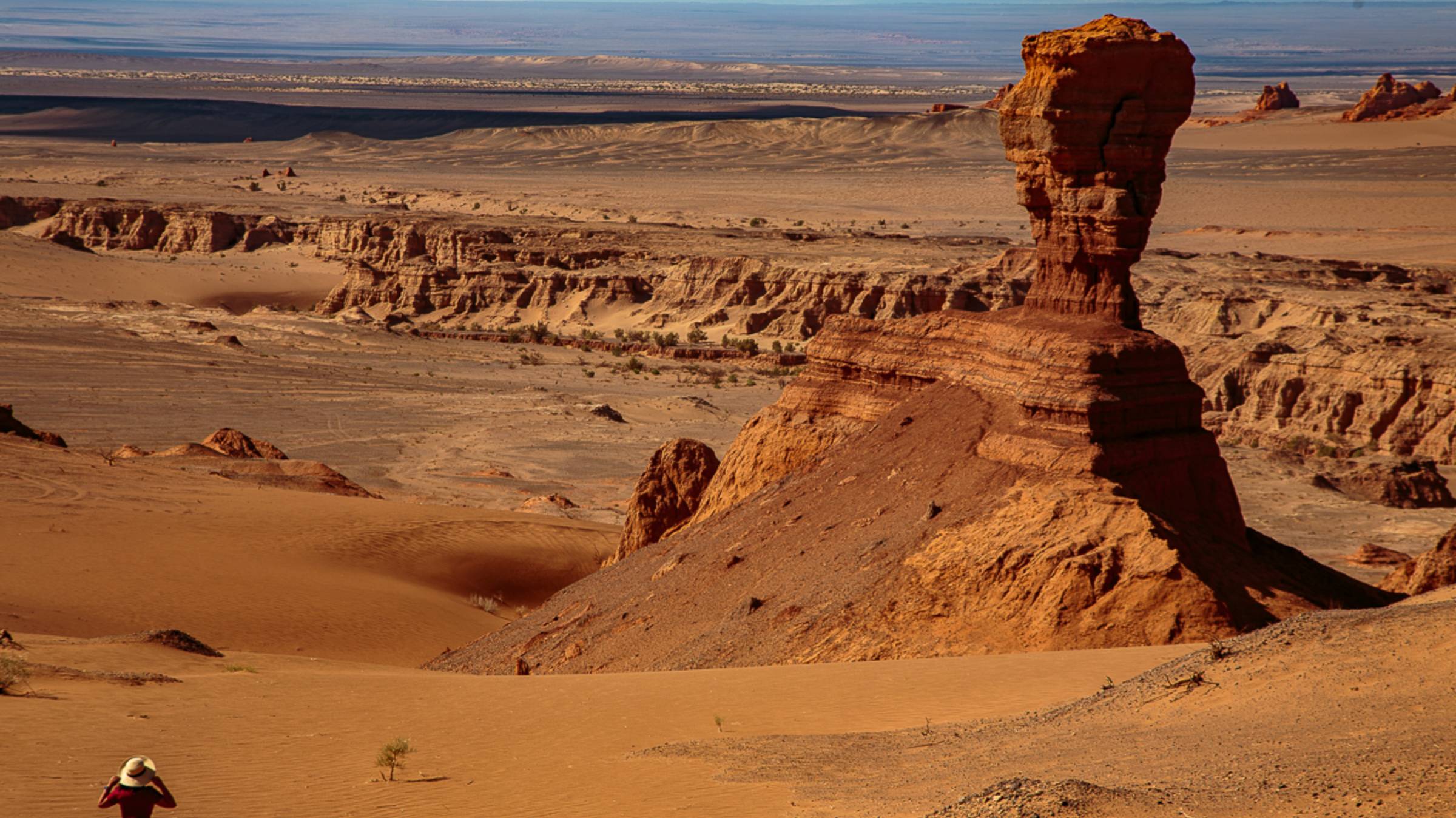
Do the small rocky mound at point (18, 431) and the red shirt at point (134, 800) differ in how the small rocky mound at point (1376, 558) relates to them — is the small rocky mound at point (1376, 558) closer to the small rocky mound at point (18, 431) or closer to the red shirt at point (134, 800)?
the red shirt at point (134, 800)

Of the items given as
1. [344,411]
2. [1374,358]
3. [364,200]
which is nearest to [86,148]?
[364,200]

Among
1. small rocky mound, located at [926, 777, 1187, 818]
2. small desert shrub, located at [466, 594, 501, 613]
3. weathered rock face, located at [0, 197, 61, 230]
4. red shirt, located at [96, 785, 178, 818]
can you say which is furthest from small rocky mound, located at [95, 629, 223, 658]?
weathered rock face, located at [0, 197, 61, 230]

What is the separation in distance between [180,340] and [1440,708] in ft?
148

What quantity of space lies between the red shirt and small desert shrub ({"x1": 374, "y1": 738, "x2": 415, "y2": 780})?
209 cm

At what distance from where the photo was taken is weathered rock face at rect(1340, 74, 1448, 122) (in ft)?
374

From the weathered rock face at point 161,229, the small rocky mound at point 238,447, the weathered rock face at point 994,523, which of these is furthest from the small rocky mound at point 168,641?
the weathered rock face at point 161,229

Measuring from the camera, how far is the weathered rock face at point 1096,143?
54.1 feet

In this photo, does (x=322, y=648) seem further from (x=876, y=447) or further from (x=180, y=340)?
(x=180, y=340)

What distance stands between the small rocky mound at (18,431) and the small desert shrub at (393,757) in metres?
20.4

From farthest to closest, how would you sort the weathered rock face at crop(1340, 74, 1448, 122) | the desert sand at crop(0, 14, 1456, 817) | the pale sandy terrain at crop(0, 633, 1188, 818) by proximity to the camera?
the weathered rock face at crop(1340, 74, 1448, 122) → the pale sandy terrain at crop(0, 633, 1188, 818) → the desert sand at crop(0, 14, 1456, 817)

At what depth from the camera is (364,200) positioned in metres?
88.4

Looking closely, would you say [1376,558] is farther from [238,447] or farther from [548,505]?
[238,447]

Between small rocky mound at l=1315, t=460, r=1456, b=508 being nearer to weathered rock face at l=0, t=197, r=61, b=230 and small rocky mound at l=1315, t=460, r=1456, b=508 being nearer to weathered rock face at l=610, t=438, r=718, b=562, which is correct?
weathered rock face at l=610, t=438, r=718, b=562

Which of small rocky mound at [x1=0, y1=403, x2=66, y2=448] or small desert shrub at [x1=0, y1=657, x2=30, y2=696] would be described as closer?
small desert shrub at [x1=0, y1=657, x2=30, y2=696]
